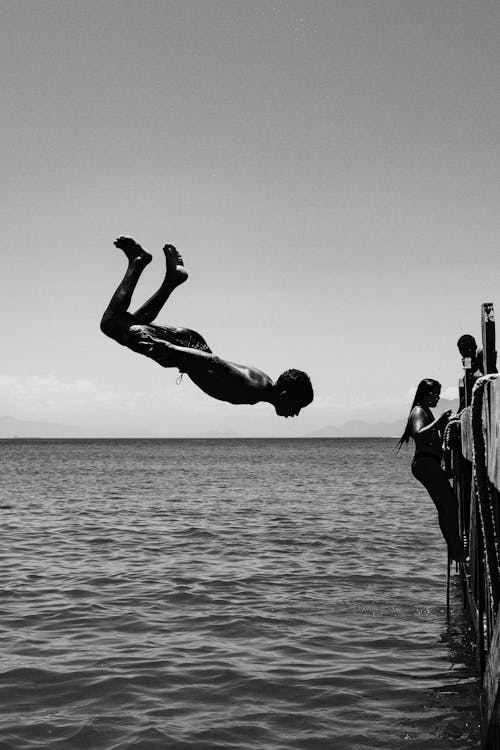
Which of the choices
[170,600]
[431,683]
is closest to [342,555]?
[170,600]

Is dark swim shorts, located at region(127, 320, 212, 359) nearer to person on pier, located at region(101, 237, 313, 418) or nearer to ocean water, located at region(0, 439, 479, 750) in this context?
person on pier, located at region(101, 237, 313, 418)

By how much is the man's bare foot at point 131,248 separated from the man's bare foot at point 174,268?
278 mm

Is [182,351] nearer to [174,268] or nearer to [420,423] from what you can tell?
[174,268]

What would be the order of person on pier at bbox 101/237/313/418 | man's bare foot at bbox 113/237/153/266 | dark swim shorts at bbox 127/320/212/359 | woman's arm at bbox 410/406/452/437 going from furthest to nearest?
woman's arm at bbox 410/406/452/437, man's bare foot at bbox 113/237/153/266, dark swim shorts at bbox 127/320/212/359, person on pier at bbox 101/237/313/418

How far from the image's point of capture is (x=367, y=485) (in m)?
50.6

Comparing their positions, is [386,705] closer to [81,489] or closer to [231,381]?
[231,381]

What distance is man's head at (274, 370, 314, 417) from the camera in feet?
21.2

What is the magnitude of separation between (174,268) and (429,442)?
4.97 meters

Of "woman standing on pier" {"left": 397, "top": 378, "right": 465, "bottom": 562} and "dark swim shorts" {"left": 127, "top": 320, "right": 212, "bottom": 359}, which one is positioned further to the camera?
"woman standing on pier" {"left": 397, "top": 378, "right": 465, "bottom": 562}

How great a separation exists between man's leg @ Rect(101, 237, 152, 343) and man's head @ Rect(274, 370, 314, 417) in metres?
1.41

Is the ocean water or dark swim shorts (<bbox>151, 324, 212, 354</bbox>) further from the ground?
dark swim shorts (<bbox>151, 324, 212, 354</bbox>)

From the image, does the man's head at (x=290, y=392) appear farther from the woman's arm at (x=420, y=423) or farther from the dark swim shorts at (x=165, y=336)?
the woman's arm at (x=420, y=423)

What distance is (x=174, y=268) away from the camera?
23.4ft

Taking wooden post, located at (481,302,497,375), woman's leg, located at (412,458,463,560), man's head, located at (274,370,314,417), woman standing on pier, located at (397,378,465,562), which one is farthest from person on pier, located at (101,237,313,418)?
woman's leg, located at (412,458,463,560)
